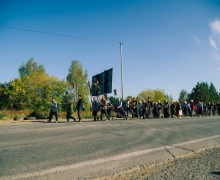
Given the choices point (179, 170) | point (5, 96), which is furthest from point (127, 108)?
point (5, 96)

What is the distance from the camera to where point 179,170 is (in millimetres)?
3264

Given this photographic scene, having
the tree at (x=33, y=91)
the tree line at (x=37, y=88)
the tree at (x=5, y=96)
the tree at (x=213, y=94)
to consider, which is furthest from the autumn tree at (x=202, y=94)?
the tree at (x=5, y=96)

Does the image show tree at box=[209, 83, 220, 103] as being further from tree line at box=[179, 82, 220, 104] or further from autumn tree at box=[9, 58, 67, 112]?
autumn tree at box=[9, 58, 67, 112]

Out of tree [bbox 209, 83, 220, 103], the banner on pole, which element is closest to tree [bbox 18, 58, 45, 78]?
the banner on pole

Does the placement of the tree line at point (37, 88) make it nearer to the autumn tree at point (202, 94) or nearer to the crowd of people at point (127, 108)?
the crowd of people at point (127, 108)

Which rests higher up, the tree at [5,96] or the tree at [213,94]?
the tree at [213,94]

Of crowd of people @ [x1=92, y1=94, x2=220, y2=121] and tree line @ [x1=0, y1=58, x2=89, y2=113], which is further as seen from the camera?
tree line @ [x1=0, y1=58, x2=89, y2=113]

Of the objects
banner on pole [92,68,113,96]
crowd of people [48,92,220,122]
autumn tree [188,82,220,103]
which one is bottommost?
crowd of people [48,92,220,122]

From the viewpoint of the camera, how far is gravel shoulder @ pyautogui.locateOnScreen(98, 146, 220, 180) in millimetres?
2955

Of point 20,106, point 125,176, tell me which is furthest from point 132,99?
point 20,106

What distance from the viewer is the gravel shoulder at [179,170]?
2955mm

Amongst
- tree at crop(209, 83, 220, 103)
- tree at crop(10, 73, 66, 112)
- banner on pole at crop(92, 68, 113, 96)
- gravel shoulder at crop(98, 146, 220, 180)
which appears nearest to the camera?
gravel shoulder at crop(98, 146, 220, 180)

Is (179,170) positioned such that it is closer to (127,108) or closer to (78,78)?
(127,108)

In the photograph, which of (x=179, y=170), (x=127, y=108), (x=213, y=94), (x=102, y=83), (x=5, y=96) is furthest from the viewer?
(x=213, y=94)
